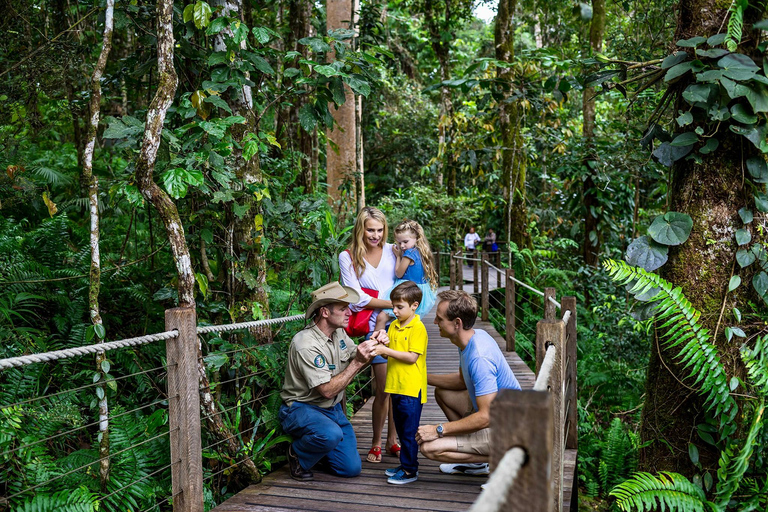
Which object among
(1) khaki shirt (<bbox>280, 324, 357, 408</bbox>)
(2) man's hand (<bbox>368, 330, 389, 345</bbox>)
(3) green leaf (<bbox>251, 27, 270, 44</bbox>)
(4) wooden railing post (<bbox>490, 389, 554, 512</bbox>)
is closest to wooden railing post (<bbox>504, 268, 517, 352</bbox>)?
(1) khaki shirt (<bbox>280, 324, 357, 408</bbox>)

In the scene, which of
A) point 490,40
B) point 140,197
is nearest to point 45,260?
point 140,197

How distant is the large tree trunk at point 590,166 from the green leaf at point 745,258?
6.45 metres

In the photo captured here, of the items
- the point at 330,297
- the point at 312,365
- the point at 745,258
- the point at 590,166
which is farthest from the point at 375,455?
the point at 590,166

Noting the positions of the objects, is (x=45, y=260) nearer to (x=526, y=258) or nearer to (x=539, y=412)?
(x=539, y=412)

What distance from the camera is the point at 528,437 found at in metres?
1.35

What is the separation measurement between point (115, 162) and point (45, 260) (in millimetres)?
2032

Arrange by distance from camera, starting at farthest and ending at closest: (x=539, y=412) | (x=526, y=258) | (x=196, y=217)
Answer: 1. (x=526, y=258)
2. (x=196, y=217)
3. (x=539, y=412)

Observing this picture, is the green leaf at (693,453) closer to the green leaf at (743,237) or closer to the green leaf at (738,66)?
the green leaf at (743,237)

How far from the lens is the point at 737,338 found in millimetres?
4027

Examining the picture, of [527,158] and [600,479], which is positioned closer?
[600,479]

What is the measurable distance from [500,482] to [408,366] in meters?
2.62

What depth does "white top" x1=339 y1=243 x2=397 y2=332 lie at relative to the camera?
4.60m

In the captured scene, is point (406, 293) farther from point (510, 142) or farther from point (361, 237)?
point (510, 142)

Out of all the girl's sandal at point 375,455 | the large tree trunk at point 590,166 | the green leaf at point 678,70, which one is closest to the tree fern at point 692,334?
the green leaf at point 678,70
